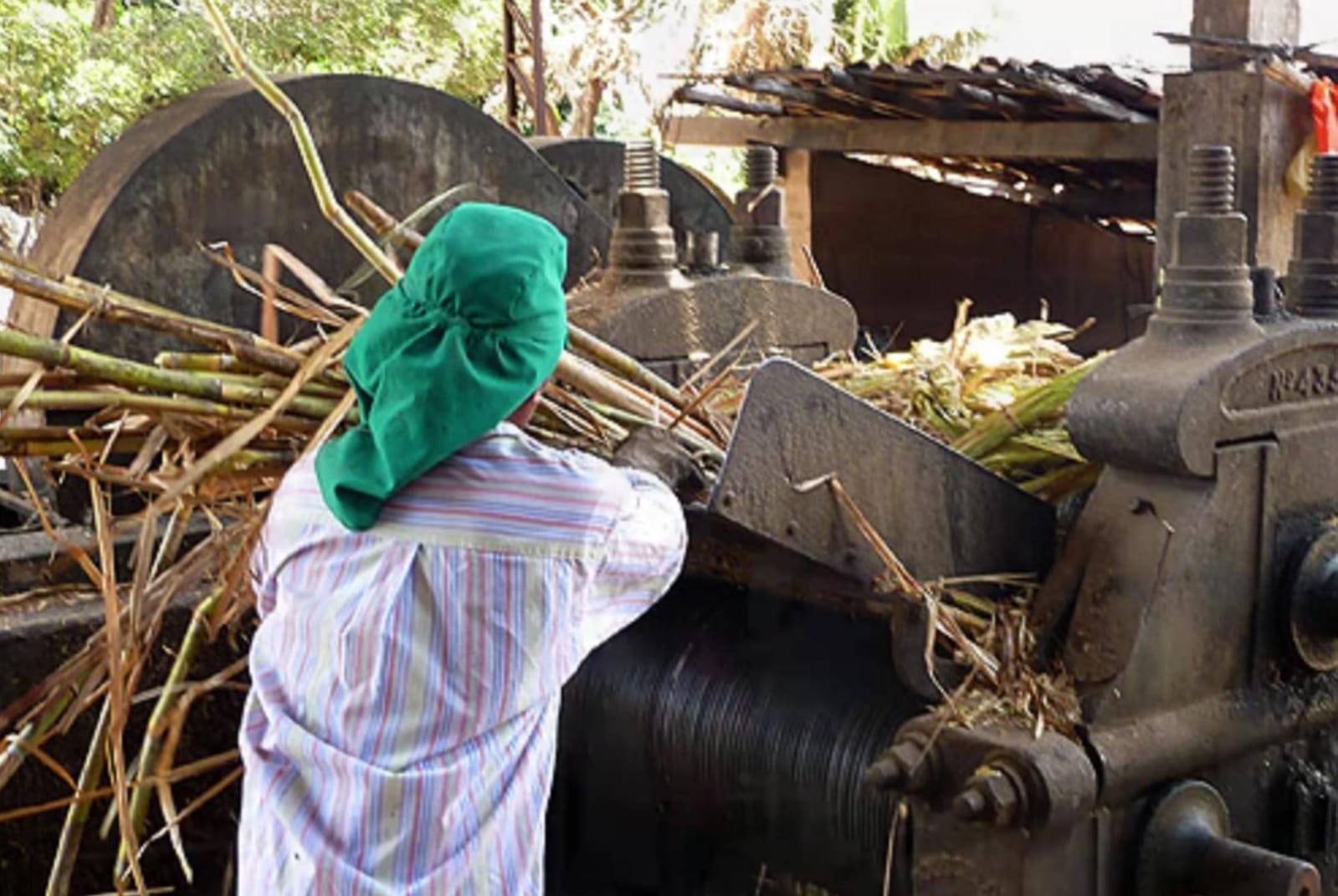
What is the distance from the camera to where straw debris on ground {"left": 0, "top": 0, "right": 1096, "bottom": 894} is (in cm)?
265

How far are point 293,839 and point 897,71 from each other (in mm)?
5669

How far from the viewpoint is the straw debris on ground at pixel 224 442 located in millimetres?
2652

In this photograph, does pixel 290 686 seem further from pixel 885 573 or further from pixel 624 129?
pixel 624 129

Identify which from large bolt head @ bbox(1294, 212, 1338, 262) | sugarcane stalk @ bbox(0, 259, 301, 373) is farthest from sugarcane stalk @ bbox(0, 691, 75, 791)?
large bolt head @ bbox(1294, 212, 1338, 262)

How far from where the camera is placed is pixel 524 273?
2.03 m

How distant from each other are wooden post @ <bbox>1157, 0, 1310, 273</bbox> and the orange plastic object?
0.09 m

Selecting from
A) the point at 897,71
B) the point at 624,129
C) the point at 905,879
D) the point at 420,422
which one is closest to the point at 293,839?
the point at 420,422

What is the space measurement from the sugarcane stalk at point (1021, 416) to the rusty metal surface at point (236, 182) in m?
2.01

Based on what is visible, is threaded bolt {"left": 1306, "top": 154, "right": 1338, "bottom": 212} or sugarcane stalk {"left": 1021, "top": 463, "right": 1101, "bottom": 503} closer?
sugarcane stalk {"left": 1021, "top": 463, "right": 1101, "bottom": 503}

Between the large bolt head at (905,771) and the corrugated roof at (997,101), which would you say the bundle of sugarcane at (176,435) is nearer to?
the large bolt head at (905,771)

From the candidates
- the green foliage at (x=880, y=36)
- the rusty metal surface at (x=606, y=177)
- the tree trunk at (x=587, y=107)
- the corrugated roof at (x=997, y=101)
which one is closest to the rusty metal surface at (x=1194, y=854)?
the rusty metal surface at (x=606, y=177)

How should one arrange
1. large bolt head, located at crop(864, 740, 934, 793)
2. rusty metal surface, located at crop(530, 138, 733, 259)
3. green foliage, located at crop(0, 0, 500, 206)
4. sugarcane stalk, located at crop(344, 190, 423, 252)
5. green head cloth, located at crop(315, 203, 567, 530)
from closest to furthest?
green head cloth, located at crop(315, 203, 567, 530) < large bolt head, located at crop(864, 740, 934, 793) < sugarcane stalk, located at crop(344, 190, 423, 252) < rusty metal surface, located at crop(530, 138, 733, 259) < green foliage, located at crop(0, 0, 500, 206)

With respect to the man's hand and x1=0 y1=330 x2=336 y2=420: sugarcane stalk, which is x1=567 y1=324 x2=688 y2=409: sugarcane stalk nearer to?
the man's hand

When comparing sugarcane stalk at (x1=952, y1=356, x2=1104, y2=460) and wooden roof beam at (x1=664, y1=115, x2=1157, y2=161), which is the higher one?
wooden roof beam at (x1=664, y1=115, x2=1157, y2=161)
